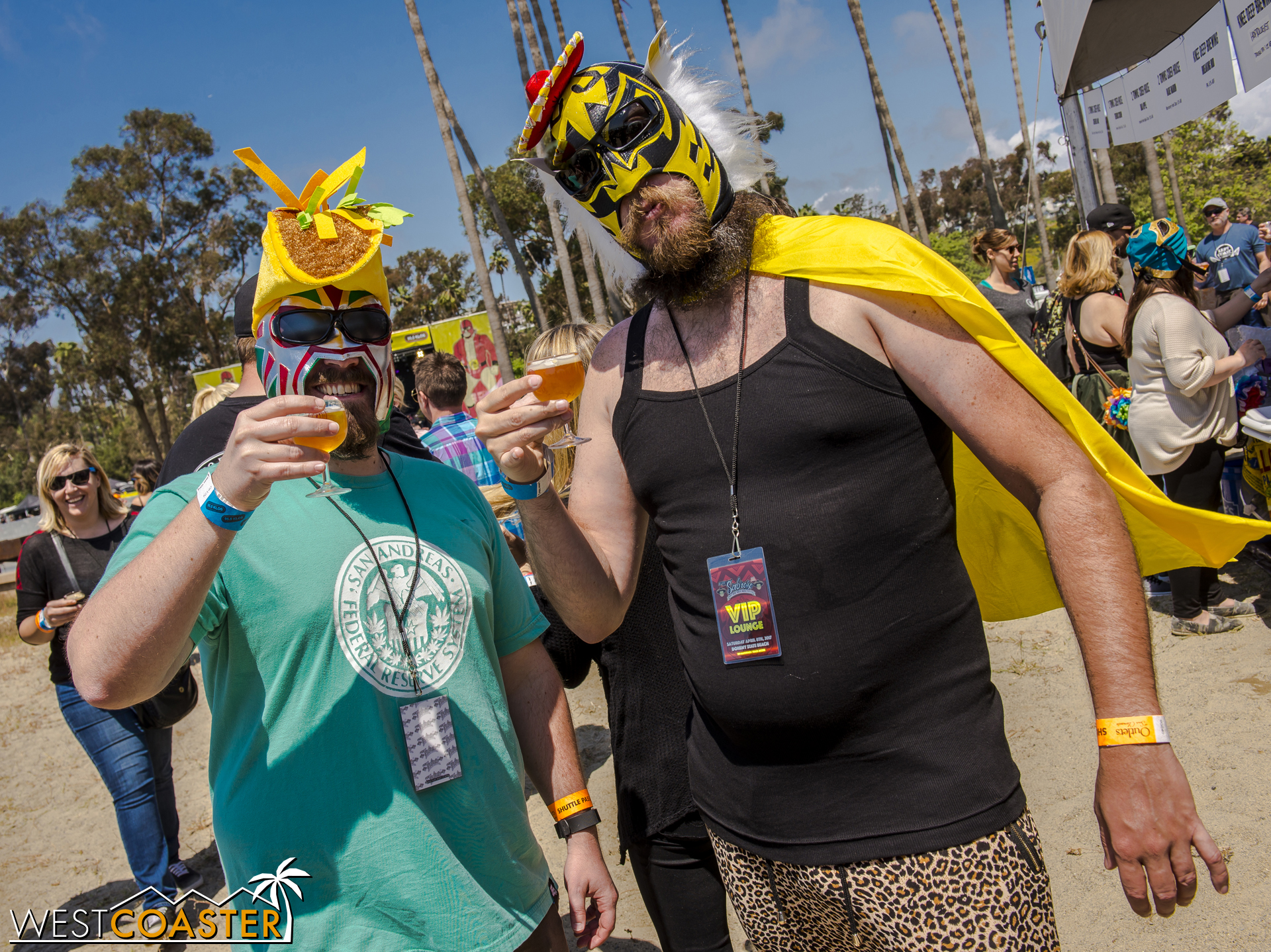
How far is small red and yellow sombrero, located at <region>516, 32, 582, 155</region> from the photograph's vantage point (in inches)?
79.4

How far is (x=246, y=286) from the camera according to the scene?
3.03m

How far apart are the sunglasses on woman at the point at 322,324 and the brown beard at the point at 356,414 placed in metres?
0.07

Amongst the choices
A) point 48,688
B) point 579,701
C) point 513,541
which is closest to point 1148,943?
point 513,541

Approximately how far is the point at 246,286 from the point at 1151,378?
15.2 feet

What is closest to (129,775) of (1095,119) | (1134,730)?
(1134,730)

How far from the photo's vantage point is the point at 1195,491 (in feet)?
15.3

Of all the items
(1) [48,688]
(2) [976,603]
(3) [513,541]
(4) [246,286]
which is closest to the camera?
(2) [976,603]

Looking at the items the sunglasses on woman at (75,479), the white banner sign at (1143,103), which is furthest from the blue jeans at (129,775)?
the white banner sign at (1143,103)

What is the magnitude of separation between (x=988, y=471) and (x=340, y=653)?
1.49 m

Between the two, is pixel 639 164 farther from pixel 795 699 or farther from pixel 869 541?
pixel 795 699

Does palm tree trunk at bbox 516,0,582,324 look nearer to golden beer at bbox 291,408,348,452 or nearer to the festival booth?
the festival booth

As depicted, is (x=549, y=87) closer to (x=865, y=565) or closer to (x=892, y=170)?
(x=865, y=565)

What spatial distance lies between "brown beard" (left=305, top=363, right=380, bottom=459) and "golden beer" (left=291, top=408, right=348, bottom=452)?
316mm

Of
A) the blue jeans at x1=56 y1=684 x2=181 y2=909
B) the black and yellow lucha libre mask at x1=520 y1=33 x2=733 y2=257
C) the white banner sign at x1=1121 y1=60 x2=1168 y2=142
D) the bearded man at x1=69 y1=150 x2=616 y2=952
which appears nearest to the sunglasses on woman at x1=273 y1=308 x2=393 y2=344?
the bearded man at x1=69 y1=150 x2=616 y2=952
